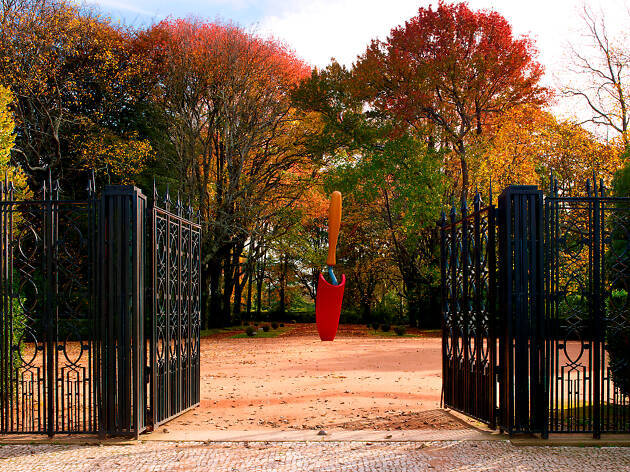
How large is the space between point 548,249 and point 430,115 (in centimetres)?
1723

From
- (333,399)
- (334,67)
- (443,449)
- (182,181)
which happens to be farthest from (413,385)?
(334,67)

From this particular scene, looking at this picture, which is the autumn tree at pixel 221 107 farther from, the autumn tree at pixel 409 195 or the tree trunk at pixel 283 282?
the tree trunk at pixel 283 282

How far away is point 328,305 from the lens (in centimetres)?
1470

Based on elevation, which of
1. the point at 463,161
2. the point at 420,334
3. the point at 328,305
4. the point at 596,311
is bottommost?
the point at 420,334

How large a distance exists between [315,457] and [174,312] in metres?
2.76

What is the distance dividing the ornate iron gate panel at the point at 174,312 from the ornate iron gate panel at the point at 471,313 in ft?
10.7

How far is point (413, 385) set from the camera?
10.0m

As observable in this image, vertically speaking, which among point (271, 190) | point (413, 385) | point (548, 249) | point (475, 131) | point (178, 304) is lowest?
point (413, 385)

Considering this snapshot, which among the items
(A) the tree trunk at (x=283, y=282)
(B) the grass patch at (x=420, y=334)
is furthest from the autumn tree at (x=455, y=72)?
(A) the tree trunk at (x=283, y=282)

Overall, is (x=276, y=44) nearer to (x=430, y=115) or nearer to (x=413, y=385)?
(x=430, y=115)

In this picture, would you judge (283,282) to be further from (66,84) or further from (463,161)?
(66,84)

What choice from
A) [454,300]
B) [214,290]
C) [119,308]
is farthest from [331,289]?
[214,290]

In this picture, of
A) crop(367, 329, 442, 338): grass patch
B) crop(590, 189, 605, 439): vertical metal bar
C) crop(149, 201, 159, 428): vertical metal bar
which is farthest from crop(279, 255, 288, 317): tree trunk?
crop(590, 189, 605, 439): vertical metal bar

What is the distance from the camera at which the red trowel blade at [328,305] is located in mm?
14125
